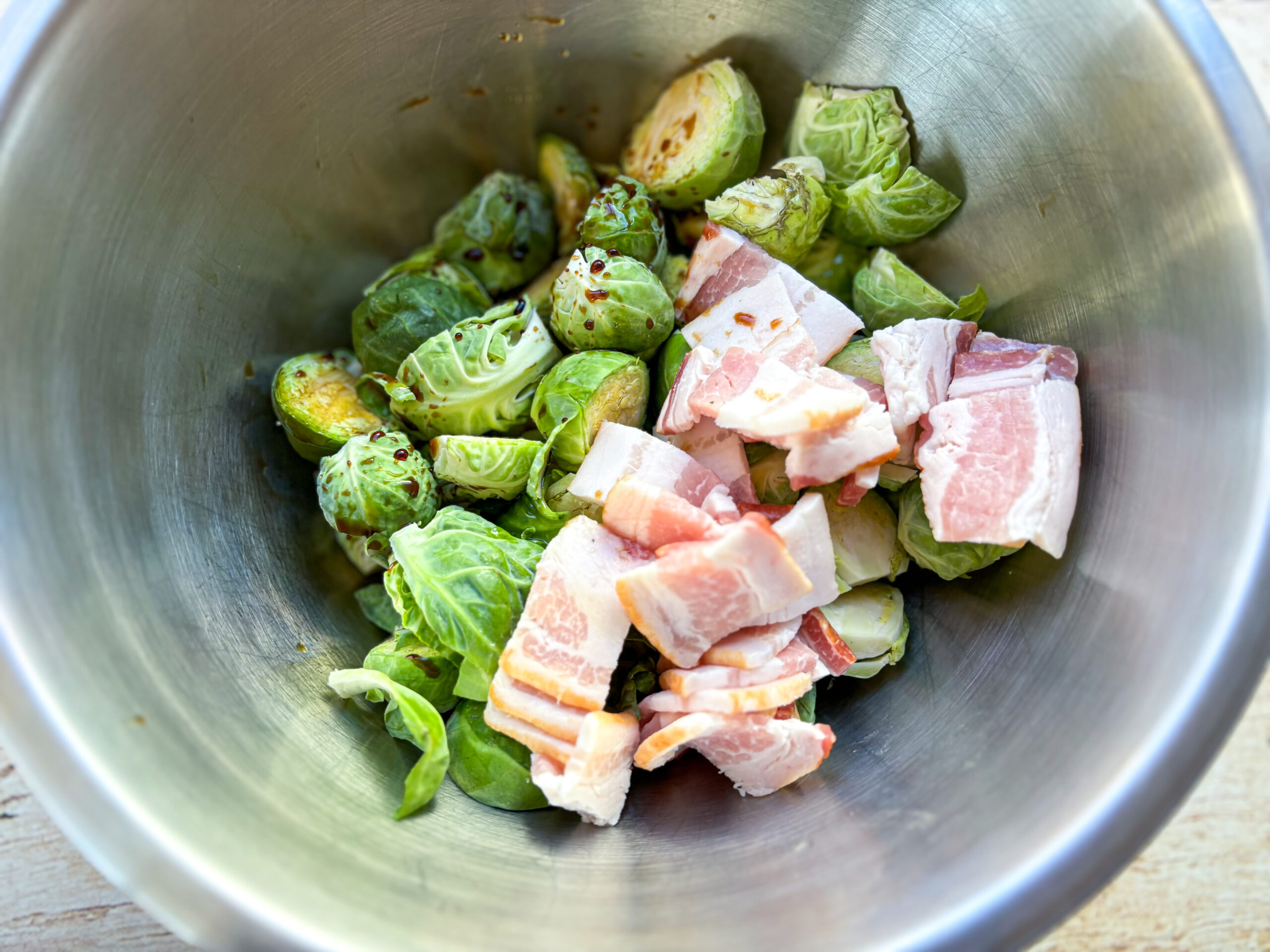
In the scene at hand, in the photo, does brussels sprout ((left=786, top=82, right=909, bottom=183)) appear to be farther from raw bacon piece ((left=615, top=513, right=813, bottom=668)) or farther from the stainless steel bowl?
raw bacon piece ((left=615, top=513, right=813, bottom=668))

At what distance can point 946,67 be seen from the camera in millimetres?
1963

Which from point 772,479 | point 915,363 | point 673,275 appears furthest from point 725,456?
point 673,275

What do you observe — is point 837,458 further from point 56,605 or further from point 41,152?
point 41,152

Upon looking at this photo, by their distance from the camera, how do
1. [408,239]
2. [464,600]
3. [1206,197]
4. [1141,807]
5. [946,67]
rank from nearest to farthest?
[1141,807], [1206,197], [464,600], [946,67], [408,239]

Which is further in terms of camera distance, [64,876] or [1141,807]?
[64,876]

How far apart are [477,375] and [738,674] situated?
970 mm

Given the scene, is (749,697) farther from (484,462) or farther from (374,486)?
(374,486)

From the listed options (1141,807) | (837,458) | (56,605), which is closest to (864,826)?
(1141,807)

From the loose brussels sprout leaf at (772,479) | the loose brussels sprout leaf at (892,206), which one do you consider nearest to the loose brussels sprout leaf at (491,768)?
the loose brussels sprout leaf at (772,479)

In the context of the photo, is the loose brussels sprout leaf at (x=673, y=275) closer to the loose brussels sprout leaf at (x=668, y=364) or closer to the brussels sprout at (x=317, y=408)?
the loose brussels sprout leaf at (x=668, y=364)

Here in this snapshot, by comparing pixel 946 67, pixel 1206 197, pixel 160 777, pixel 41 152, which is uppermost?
pixel 41 152

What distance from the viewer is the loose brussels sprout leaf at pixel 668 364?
2.11 m

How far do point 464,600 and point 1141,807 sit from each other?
1.37 m

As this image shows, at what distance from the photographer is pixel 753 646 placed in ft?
5.93
